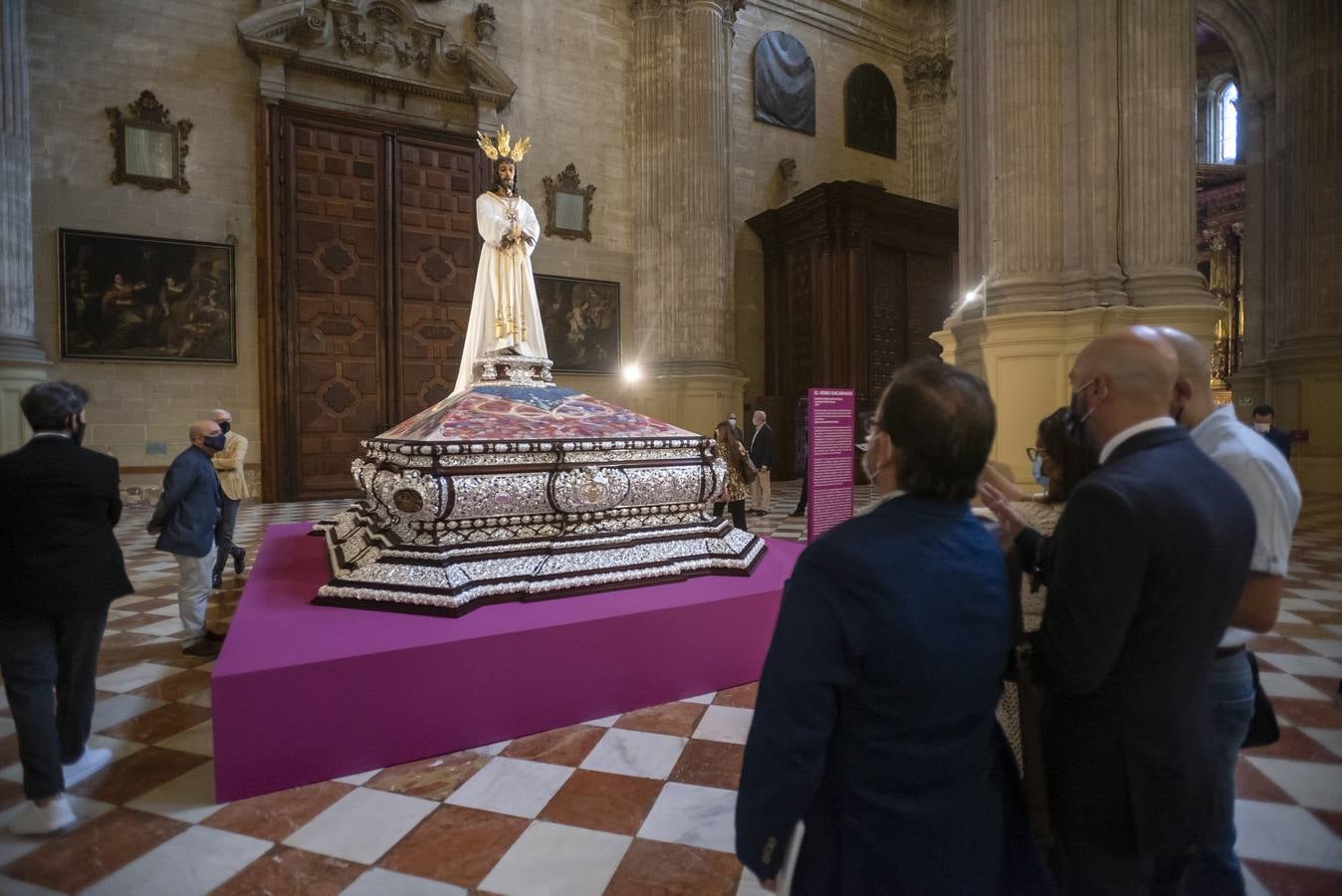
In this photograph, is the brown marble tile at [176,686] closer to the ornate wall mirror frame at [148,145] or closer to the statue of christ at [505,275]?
the statue of christ at [505,275]

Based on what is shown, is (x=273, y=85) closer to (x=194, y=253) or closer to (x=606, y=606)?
(x=194, y=253)

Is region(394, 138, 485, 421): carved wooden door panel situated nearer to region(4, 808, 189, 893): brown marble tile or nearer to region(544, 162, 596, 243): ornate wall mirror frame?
region(544, 162, 596, 243): ornate wall mirror frame

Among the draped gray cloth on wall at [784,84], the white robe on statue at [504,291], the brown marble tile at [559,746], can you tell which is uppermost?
the draped gray cloth on wall at [784,84]

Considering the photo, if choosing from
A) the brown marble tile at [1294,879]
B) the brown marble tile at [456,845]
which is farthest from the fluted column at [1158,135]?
the brown marble tile at [456,845]

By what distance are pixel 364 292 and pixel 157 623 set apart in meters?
7.15

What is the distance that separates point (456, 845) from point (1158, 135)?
6867 millimetres

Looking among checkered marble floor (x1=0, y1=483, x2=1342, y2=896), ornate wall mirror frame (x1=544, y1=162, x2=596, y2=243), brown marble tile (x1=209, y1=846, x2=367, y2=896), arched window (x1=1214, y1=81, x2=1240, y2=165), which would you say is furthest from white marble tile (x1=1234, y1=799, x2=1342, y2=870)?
arched window (x1=1214, y1=81, x2=1240, y2=165)

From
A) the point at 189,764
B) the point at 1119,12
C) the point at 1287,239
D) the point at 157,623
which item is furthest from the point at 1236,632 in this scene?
the point at 1287,239

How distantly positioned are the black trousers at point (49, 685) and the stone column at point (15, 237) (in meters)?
6.95

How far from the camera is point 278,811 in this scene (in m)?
2.16

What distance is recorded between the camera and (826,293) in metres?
12.3

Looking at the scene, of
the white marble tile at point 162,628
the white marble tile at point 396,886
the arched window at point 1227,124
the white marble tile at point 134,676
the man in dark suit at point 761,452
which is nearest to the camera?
the white marble tile at point 396,886

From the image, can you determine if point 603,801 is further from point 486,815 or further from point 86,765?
point 86,765

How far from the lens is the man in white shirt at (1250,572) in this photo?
4.25ft
